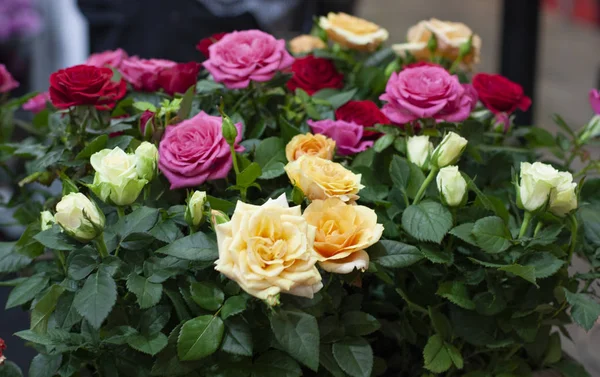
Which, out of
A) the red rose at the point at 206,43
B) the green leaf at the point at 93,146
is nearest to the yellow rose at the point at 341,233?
the green leaf at the point at 93,146

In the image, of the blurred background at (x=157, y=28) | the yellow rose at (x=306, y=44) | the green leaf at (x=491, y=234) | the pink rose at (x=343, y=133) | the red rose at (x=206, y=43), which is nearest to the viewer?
the green leaf at (x=491, y=234)

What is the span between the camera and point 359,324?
0.56 meters

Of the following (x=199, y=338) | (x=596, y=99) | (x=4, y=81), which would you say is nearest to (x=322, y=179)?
(x=199, y=338)

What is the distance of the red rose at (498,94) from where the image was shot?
0.74 meters

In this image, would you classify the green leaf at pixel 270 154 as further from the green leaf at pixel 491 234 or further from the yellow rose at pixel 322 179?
the green leaf at pixel 491 234

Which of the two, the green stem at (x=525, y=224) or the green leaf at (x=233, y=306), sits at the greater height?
the green leaf at (x=233, y=306)

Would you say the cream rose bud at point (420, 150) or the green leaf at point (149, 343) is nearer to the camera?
the green leaf at point (149, 343)

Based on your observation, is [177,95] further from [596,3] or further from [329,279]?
[596,3]

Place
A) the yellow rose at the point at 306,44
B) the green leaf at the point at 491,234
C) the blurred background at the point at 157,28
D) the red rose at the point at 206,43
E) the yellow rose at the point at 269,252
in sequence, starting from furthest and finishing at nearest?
the blurred background at the point at 157,28
the yellow rose at the point at 306,44
the red rose at the point at 206,43
the green leaf at the point at 491,234
the yellow rose at the point at 269,252

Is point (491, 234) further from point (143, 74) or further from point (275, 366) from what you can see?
point (143, 74)

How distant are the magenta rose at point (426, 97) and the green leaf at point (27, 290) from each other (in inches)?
14.1

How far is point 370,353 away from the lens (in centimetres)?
54

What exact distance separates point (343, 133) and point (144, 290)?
0.27m

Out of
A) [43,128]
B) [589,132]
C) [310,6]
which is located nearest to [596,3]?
[310,6]
